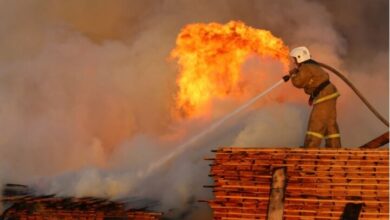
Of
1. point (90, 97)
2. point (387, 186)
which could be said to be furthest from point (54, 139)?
point (387, 186)

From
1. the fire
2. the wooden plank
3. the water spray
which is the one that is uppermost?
the fire

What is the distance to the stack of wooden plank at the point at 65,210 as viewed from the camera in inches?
345

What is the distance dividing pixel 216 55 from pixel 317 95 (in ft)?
15.5

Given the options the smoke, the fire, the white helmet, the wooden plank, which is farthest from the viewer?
the smoke

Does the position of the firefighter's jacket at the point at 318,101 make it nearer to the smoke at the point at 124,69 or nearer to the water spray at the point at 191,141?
the water spray at the point at 191,141

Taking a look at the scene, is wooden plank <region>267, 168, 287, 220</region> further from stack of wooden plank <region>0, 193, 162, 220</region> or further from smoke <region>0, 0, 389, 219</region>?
smoke <region>0, 0, 389, 219</region>

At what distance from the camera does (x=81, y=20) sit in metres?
16.9

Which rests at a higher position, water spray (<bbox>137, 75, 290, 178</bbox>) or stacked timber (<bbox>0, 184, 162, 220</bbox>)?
water spray (<bbox>137, 75, 290, 178</bbox>)

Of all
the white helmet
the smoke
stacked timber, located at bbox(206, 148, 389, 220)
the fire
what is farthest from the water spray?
stacked timber, located at bbox(206, 148, 389, 220)

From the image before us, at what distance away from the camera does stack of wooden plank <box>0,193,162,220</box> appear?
876 cm

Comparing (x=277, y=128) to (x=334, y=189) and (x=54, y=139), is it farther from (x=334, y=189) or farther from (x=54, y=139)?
(x=54, y=139)

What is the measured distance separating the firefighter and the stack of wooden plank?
3.37m

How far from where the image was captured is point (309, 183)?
7.46m

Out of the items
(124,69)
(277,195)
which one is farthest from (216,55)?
(277,195)
